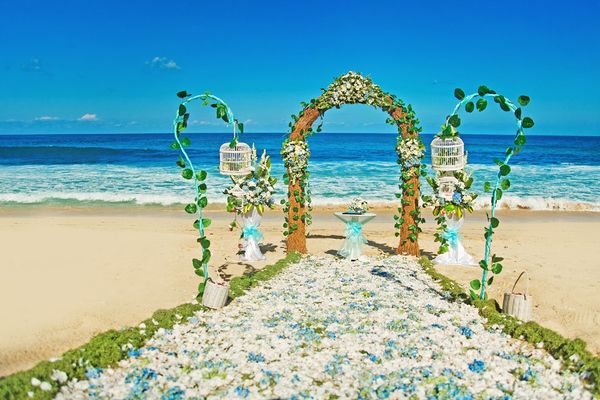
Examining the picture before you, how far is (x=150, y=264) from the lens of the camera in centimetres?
978

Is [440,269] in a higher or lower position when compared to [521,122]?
lower

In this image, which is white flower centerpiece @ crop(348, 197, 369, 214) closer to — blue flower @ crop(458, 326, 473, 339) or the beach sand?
the beach sand

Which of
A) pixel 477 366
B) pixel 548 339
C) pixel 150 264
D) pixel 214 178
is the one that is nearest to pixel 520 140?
pixel 548 339

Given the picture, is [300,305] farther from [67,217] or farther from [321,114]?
[67,217]

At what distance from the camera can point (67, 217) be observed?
1605cm

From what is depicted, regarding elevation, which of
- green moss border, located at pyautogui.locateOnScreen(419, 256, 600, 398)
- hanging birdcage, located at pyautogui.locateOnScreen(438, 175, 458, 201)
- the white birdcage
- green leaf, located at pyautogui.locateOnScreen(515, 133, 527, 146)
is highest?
green leaf, located at pyautogui.locateOnScreen(515, 133, 527, 146)

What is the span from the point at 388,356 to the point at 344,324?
1.02 m

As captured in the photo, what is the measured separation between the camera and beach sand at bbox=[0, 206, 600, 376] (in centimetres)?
667

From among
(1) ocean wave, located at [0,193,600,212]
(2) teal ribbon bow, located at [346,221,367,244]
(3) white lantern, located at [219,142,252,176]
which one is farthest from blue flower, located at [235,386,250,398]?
(1) ocean wave, located at [0,193,600,212]

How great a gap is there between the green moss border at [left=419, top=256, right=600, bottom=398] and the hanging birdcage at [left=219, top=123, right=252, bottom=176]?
418 centimetres

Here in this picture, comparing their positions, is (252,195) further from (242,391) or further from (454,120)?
(242,391)

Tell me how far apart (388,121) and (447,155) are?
150 cm

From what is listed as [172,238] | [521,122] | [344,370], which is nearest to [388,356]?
[344,370]

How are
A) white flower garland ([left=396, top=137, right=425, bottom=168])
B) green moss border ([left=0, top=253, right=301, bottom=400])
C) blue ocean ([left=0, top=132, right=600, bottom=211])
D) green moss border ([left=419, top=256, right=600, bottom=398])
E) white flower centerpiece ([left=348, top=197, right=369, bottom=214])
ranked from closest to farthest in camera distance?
green moss border ([left=0, top=253, right=301, bottom=400]) → green moss border ([left=419, top=256, right=600, bottom=398]) → white flower garland ([left=396, top=137, right=425, bottom=168]) → white flower centerpiece ([left=348, top=197, right=369, bottom=214]) → blue ocean ([left=0, top=132, right=600, bottom=211])
